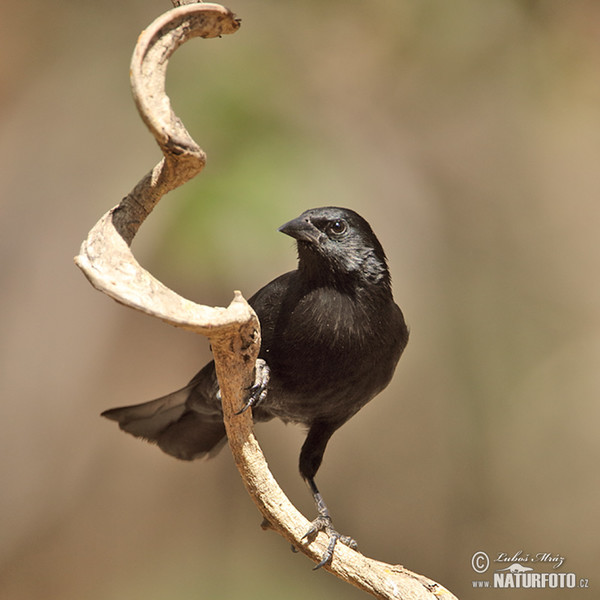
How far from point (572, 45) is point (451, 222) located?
1573 mm

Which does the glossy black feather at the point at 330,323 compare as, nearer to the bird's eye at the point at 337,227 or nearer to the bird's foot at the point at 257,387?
the bird's eye at the point at 337,227

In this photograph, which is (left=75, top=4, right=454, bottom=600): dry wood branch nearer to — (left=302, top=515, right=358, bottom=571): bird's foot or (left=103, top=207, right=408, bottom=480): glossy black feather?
(left=302, top=515, right=358, bottom=571): bird's foot

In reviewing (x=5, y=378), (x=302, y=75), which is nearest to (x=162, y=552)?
(x=5, y=378)

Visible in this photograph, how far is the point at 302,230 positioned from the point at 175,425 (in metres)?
1.43

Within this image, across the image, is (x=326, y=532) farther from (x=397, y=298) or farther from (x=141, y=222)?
(x=397, y=298)

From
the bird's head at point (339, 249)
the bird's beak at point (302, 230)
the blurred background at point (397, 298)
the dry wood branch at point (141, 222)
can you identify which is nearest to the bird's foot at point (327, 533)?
the dry wood branch at point (141, 222)

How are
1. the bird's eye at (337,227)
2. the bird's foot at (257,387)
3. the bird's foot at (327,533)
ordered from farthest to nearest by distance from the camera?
the bird's eye at (337,227)
the bird's foot at (327,533)
the bird's foot at (257,387)

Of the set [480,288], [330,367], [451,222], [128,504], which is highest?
[451,222]

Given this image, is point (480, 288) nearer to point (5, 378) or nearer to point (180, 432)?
point (180, 432)

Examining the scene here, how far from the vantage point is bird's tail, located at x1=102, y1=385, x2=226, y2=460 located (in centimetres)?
364

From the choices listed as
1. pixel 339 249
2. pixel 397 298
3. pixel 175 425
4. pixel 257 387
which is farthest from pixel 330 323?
pixel 397 298

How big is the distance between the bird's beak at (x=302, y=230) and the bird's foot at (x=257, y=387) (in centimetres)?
51

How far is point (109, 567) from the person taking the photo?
17.4 feet

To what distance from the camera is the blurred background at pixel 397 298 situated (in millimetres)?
5109
